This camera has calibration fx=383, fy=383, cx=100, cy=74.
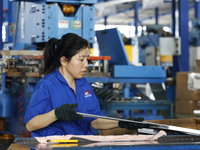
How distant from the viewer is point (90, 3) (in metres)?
4.56

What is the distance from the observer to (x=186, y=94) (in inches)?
275

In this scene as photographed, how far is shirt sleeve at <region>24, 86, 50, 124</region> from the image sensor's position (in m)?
2.02

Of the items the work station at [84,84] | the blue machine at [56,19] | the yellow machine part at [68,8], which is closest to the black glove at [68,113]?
the work station at [84,84]

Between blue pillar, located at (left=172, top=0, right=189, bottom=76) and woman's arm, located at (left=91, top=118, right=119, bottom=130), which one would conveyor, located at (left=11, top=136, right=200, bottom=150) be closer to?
woman's arm, located at (left=91, top=118, right=119, bottom=130)

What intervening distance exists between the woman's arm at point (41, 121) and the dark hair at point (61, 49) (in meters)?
0.43

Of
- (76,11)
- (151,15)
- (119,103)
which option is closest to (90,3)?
(76,11)

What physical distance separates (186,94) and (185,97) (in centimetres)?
7

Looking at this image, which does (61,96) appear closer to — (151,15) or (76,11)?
(76,11)

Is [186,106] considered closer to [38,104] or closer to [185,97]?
[185,97]

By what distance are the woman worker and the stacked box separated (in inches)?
189

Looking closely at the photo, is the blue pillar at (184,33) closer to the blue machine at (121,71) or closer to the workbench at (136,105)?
the blue machine at (121,71)

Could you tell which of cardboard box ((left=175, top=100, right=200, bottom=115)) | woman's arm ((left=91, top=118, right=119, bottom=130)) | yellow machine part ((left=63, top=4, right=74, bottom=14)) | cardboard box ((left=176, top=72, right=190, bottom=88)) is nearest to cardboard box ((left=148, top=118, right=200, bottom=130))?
woman's arm ((left=91, top=118, right=119, bottom=130))

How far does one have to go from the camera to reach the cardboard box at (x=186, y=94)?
22.6ft

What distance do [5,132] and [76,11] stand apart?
69.7 inches
